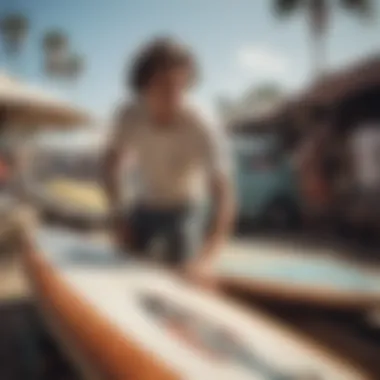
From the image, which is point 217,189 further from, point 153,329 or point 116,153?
A: point 153,329

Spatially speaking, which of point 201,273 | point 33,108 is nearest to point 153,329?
point 201,273

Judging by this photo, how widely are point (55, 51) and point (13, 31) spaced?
0.13m

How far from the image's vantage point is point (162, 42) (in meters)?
1.27

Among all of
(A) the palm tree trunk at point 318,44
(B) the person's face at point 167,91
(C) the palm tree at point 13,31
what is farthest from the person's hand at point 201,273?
(C) the palm tree at point 13,31

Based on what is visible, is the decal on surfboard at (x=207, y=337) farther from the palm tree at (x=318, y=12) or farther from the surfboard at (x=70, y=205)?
the palm tree at (x=318, y=12)

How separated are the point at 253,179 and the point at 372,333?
2.68ft

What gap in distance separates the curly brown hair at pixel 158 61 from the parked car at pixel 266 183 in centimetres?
29

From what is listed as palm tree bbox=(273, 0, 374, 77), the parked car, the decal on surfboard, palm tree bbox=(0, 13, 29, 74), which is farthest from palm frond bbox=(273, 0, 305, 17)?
the decal on surfboard

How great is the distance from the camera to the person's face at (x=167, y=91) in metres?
1.26

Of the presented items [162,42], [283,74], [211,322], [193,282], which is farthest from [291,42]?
[211,322]

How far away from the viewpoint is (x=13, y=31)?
4.38ft

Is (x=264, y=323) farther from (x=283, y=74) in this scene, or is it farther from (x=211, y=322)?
(x=283, y=74)

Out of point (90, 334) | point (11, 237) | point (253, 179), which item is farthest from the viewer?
point (253, 179)

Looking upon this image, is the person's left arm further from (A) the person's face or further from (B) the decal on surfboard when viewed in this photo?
(B) the decal on surfboard
